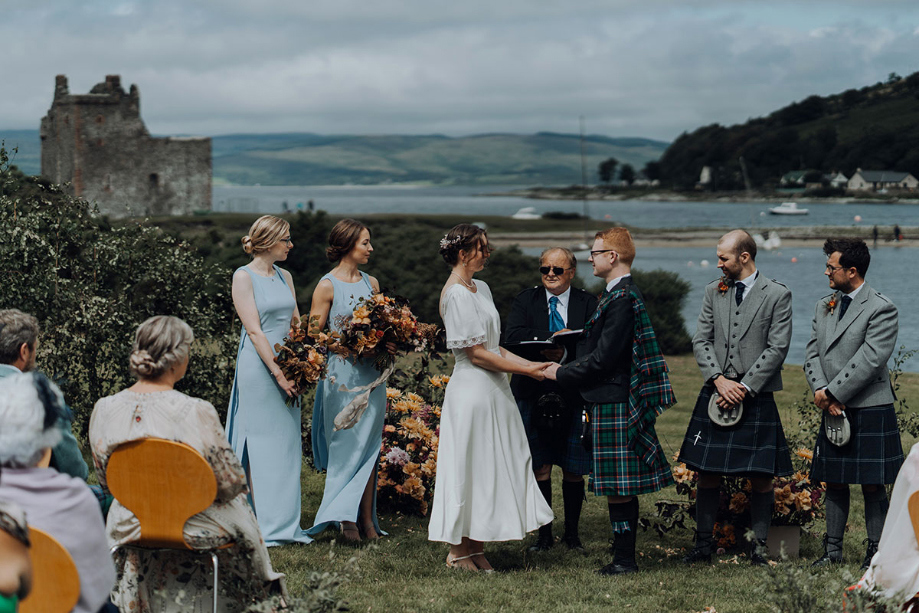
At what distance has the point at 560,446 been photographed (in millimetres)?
6535

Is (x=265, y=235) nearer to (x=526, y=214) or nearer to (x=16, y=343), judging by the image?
(x=16, y=343)

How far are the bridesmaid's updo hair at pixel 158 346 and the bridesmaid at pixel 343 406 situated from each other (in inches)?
103

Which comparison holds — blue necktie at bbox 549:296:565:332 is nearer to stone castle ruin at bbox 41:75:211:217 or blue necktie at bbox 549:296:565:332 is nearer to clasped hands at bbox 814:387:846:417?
clasped hands at bbox 814:387:846:417

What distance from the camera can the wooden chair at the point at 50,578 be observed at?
10.9ft

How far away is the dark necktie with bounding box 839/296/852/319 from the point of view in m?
6.22

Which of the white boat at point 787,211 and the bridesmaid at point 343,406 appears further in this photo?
the white boat at point 787,211

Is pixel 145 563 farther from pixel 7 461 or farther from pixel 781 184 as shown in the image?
pixel 781 184

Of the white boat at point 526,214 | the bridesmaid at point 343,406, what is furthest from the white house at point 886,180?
the bridesmaid at point 343,406

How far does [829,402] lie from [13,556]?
188 inches

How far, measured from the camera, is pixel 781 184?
124 metres

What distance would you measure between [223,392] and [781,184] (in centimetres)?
12446

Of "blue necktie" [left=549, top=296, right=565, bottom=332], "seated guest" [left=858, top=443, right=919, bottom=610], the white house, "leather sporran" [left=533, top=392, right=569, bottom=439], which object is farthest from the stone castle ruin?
the white house

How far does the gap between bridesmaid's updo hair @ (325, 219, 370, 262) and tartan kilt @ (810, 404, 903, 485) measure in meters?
3.43

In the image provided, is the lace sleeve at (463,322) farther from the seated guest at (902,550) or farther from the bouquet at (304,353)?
the seated guest at (902,550)
